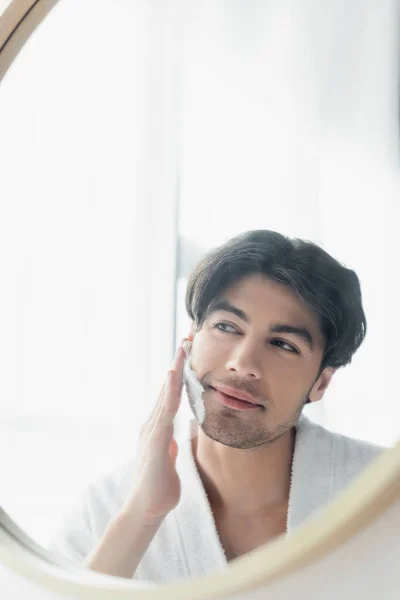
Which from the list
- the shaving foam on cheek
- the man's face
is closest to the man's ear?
the man's face

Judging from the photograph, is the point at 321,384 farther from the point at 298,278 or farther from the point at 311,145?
the point at 311,145

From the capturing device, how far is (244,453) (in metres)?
0.56

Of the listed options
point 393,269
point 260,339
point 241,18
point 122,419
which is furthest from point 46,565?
point 241,18

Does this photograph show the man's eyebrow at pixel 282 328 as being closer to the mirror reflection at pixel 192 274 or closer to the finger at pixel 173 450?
the mirror reflection at pixel 192 274

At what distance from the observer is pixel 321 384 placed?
508 millimetres

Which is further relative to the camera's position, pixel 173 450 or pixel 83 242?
pixel 83 242

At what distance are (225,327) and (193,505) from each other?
15 centimetres

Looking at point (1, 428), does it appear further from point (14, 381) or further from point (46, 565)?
point (46, 565)

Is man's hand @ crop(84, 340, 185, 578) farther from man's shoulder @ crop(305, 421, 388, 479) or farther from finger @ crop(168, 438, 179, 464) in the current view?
man's shoulder @ crop(305, 421, 388, 479)

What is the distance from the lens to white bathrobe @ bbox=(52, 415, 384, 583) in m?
0.50

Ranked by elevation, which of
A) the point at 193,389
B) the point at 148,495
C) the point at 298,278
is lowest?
the point at 148,495

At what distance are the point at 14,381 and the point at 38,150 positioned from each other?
0.26 meters

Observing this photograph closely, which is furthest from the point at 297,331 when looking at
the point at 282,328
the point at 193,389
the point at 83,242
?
the point at 83,242

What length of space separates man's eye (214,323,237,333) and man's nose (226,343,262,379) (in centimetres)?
2
